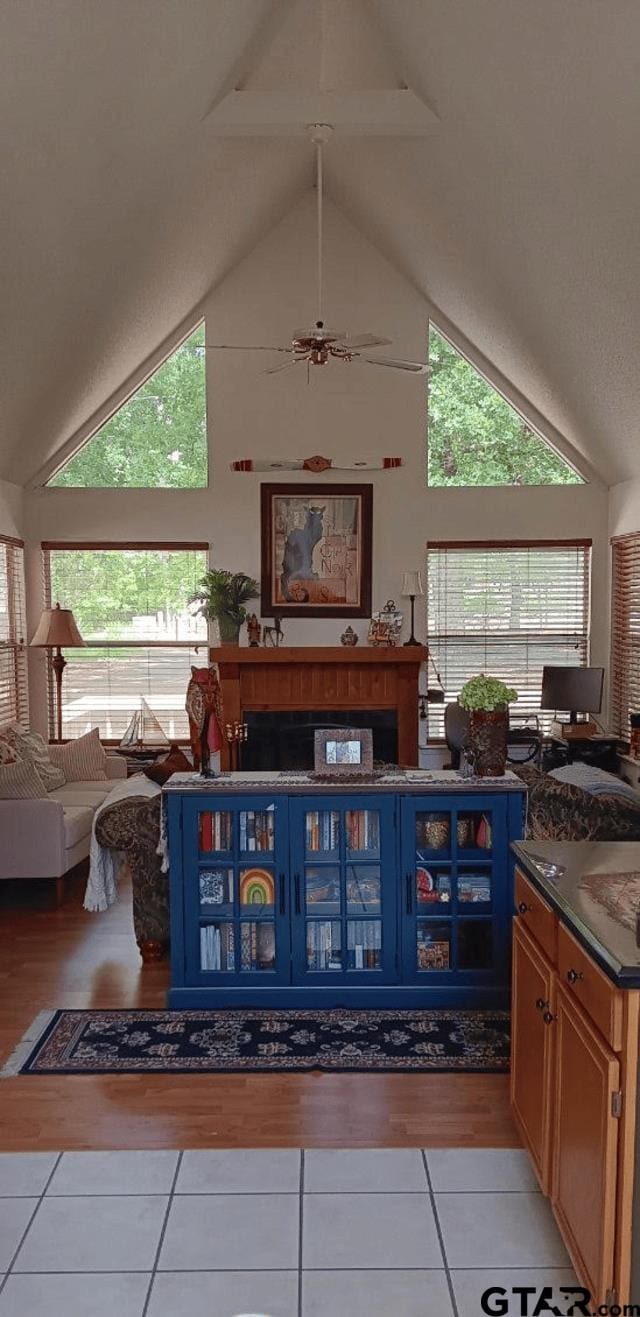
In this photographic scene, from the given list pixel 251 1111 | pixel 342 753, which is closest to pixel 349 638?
pixel 342 753

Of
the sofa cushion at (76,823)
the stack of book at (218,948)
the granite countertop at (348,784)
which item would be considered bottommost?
the stack of book at (218,948)

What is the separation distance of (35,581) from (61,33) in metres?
5.31

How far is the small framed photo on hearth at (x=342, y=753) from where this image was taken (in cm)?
452

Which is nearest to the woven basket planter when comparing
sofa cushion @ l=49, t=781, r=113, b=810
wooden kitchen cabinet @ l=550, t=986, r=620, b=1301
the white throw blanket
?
the white throw blanket

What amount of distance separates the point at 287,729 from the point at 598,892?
19.6 feet

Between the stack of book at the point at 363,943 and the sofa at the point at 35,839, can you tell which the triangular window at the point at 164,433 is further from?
the stack of book at the point at 363,943

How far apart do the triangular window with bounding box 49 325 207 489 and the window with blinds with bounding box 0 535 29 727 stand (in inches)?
36.2

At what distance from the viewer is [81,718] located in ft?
29.8

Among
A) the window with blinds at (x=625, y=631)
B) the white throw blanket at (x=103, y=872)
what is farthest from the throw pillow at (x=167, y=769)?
the window with blinds at (x=625, y=631)

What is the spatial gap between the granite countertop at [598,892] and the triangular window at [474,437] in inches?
237

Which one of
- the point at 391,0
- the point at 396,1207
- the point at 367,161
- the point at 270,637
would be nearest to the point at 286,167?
the point at 367,161

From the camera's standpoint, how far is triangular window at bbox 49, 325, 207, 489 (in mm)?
8883

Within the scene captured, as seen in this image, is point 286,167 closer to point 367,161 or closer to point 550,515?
point 367,161

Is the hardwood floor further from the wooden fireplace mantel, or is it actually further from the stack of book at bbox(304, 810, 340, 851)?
the wooden fireplace mantel
